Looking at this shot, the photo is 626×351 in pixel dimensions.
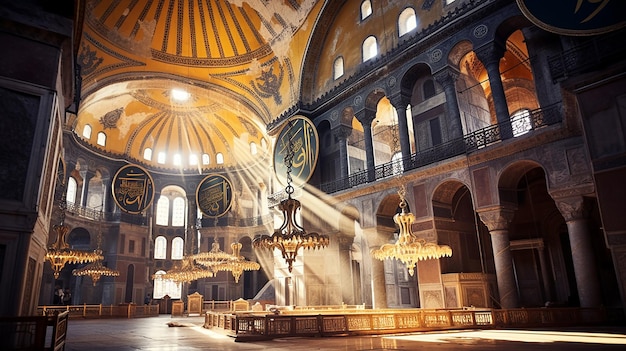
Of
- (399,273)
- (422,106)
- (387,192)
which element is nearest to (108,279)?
(399,273)

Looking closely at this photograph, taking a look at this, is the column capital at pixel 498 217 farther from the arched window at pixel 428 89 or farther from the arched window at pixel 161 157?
the arched window at pixel 161 157

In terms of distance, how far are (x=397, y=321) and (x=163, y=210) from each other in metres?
18.3

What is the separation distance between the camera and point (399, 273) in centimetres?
1398

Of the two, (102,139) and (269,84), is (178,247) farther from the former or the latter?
(269,84)

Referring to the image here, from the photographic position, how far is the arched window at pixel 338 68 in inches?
521

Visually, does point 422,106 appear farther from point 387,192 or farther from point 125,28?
point 125,28

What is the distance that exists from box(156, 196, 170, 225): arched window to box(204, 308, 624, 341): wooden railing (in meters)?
15.8

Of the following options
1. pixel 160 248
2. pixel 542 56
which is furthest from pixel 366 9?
pixel 160 248

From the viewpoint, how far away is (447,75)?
9.78 m

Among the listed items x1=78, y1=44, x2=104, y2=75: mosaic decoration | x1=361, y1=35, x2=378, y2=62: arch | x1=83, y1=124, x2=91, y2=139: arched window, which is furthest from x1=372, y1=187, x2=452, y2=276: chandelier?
x1=83, y1=124, x2=91, y2=139: arched window

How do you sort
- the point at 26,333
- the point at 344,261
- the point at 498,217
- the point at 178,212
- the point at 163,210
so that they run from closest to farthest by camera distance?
the point at 26,333 → the point at 498,217 → the point at 344,261 → the point at 163,210 → the point at 178,212

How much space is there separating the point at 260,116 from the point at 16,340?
13.2 meters

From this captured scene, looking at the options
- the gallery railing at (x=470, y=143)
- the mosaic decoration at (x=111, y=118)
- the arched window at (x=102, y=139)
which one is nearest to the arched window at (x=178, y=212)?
the arched window at (x=102, y=139)

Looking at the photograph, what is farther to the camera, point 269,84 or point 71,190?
point 71,190
